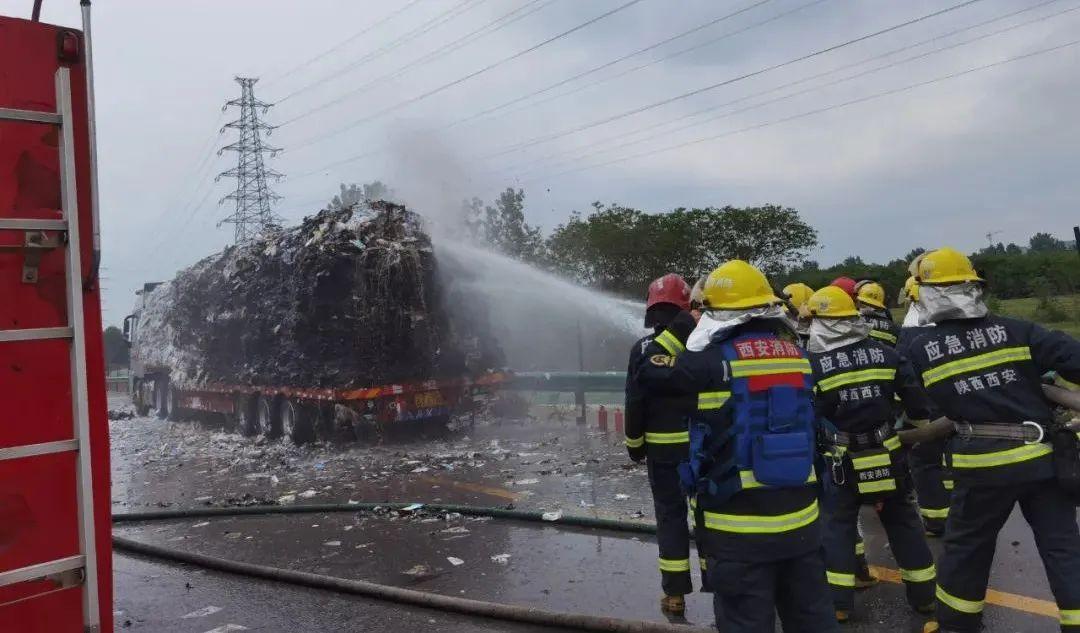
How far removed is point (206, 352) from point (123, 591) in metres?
10.8

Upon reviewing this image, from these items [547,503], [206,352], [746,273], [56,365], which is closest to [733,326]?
[746,273]

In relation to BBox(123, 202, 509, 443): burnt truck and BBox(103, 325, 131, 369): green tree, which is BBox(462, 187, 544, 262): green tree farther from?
BBox(103, 325, 131, 369): green tree

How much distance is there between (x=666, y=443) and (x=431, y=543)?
2.80 meters

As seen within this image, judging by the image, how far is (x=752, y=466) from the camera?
2.73 meters

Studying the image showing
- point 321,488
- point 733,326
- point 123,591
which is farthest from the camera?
point 321,488

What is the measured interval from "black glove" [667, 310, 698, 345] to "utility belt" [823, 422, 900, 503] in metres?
0.87

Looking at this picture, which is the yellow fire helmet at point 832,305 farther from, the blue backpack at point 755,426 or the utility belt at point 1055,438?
the blue backpack at point 755,426

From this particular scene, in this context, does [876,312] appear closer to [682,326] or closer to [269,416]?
[682,326]

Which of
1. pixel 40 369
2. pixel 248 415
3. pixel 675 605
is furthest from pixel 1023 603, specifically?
pixel 248 415

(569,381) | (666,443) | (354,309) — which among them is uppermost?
(354,309)

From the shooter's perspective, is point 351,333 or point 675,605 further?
point 351,333

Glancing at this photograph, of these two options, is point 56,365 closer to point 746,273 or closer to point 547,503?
point 746,273

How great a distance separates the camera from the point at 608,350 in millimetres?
15898

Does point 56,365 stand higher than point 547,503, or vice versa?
point 56,365
